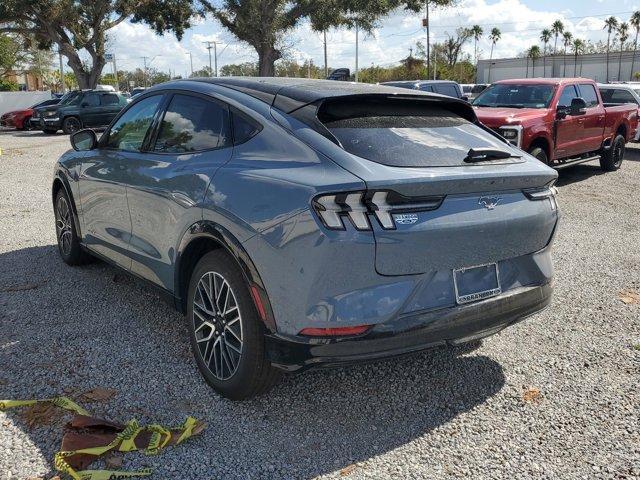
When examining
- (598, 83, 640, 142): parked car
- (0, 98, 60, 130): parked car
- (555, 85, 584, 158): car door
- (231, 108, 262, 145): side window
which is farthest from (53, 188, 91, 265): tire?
(0, 98, 60, 130): parked car

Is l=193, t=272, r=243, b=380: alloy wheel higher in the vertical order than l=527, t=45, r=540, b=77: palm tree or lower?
lower

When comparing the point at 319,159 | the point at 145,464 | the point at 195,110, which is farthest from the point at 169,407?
the point at 195,110

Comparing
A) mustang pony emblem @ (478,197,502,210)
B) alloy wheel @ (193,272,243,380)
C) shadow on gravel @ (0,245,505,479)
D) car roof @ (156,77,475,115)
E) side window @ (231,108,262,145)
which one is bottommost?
shadow on gravel @ (0,245,505,479)

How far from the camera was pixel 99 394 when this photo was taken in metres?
3.46

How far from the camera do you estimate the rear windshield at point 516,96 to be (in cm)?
1088

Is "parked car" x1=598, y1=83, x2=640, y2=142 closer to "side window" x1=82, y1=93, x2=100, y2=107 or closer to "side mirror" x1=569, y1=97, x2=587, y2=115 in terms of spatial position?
"side mirror" x1=569, y1=97, x2=587, y2=115

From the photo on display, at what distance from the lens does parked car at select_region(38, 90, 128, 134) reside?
2409 cm

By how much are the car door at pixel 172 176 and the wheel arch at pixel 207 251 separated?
75 millimetres

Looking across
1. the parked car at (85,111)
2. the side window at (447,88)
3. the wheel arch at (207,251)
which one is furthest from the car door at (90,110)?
the wheel arch at (207,251)

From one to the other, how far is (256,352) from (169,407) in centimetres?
64

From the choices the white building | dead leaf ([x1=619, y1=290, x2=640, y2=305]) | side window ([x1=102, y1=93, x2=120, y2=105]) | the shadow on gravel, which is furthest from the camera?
the white building

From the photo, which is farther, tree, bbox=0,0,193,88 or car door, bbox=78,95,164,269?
tree, bbox=0,0,193,88

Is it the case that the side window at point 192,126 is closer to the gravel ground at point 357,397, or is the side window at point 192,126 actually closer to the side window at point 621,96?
the gravel ground at point 357,397

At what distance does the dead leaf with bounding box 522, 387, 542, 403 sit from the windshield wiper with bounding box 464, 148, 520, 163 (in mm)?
1355
